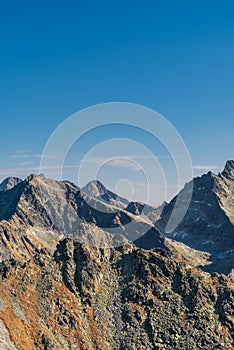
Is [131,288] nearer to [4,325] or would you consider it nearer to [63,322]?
[63,322]

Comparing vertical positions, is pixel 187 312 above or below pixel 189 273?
below

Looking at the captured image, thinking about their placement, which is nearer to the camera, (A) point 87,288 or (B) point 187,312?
(B) point 187,312

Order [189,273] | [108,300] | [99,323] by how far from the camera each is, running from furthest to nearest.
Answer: [189,273]
[108,300]
[99,323]

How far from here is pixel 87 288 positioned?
479ft

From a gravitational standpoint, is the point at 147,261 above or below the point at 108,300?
above

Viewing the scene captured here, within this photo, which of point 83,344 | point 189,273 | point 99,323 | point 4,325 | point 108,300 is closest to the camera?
point 4,325

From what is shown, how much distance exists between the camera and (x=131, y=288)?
146 meters

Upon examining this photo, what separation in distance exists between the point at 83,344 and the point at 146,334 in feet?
70.4

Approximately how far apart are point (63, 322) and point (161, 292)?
39078 mm

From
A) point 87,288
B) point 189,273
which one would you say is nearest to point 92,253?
point 87,288

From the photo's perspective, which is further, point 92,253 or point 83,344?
point 92,253

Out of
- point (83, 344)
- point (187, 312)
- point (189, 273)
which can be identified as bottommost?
point (83, 344)

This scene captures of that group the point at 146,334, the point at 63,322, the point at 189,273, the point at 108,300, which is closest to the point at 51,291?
the point at 63,322

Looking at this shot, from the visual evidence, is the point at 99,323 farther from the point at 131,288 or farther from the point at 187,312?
the point at 187,312
